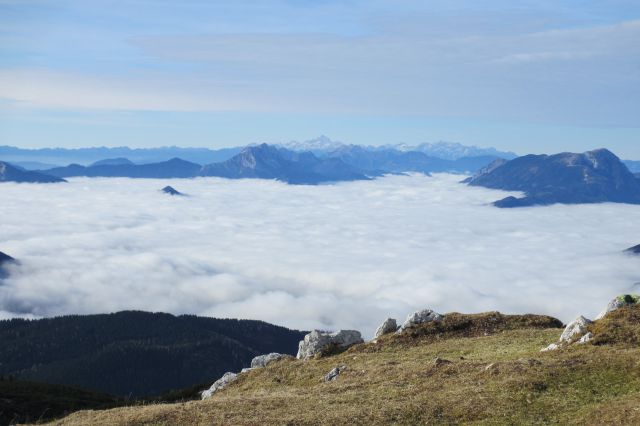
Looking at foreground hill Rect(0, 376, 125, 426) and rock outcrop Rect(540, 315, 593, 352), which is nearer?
rock outcrop Rect(540, 315, 593, 352)

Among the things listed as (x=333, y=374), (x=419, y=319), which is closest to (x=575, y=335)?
(x=419, y=319)

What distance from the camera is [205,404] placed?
35.3 metres

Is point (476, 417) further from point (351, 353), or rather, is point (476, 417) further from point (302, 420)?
point (351, 353)

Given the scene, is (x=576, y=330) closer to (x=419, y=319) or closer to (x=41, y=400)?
(x=419, y=319)

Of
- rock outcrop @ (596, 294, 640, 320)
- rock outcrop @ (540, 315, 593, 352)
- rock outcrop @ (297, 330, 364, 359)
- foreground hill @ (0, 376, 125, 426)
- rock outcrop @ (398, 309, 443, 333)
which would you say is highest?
rock outcrop @ (596, 294, 640, 320)

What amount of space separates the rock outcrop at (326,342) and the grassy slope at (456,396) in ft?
39.1

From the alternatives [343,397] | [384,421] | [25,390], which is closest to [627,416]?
[384,421]

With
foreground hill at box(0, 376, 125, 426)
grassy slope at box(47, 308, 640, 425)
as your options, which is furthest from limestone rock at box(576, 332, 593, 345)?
foreground hill at box(0, 376, 125, 426)

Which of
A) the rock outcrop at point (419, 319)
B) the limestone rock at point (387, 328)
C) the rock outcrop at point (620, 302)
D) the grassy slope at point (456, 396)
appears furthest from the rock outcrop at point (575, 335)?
the limestone rock at point (387, 328)

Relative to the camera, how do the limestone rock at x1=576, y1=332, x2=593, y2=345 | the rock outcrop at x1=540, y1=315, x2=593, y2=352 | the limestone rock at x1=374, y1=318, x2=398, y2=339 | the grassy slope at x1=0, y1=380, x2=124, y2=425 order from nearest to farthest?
the limestone rock at x1=576, y1=332, x2=593, y2=345
the rock outcrop at x1=540, y1=315, x2=593, y2=352
the limestone rock at x1=374, y1=318, x2=398, y2=339
the grassy slope at x1=0, y1=380, x2=124, y2=425

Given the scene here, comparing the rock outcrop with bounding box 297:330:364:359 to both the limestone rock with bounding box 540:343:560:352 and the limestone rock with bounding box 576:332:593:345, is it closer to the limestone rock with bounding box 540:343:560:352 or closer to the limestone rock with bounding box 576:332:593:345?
the limestone rock with bounding box 540:343:560:352

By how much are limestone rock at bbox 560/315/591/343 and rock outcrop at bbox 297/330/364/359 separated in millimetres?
21190

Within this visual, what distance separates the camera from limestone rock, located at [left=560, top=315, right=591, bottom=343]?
43219 millimetres

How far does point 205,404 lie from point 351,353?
1995 cm
